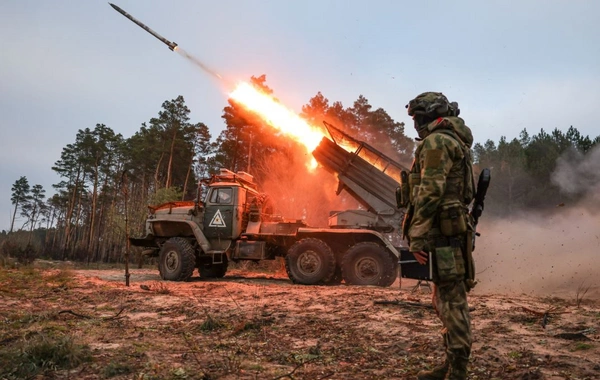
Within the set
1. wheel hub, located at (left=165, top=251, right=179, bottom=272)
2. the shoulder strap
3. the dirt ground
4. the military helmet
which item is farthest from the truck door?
the shoulder strap

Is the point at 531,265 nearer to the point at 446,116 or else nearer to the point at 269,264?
the point at 269,264

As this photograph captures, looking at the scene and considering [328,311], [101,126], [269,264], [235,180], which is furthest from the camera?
[101,126]

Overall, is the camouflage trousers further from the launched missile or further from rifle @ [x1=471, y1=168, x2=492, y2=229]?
the launched missile

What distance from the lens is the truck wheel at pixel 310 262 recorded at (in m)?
10.8

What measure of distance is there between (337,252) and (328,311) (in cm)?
509

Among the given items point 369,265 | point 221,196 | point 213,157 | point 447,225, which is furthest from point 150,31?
point 213,157

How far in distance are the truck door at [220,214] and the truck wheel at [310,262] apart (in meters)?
2.06

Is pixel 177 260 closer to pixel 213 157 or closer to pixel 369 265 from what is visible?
pixel 369 265

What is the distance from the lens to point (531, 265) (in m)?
14.4

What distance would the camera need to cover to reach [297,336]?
4.91m

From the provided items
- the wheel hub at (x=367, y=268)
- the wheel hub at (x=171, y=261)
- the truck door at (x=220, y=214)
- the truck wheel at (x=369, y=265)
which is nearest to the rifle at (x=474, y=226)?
the truck wheel at (x=369, y=265)

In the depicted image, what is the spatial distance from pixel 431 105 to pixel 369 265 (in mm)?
7223

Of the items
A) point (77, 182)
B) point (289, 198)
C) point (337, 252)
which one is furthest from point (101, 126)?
point (337, 252)

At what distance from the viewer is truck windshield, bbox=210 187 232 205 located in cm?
1223
